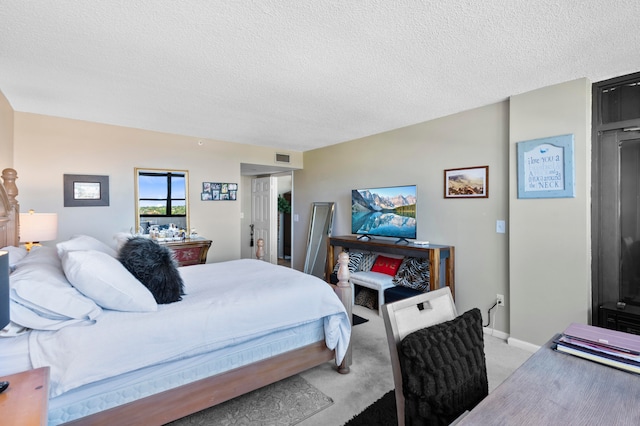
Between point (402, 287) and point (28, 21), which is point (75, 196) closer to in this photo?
point (28, 21)

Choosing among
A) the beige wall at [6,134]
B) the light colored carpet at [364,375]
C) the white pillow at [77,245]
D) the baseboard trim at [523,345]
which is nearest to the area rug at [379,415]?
the light colored carpet at [364,375]

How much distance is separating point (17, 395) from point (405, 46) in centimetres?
248

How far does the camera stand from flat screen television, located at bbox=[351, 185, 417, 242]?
12.5 feet

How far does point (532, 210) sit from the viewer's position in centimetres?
287

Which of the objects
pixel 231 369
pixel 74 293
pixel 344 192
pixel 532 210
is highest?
pixel 344 192

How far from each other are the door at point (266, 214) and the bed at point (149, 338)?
3864 millimetres

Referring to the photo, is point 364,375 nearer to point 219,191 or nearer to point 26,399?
point 26,399

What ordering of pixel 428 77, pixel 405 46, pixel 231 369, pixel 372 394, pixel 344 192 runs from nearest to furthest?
pixel 231 369 → pixel 405 46 → pixel 372 394 → pixel 428 77 → pixel 344 192

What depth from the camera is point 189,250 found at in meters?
4.08

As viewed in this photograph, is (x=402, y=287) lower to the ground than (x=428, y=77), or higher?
lower

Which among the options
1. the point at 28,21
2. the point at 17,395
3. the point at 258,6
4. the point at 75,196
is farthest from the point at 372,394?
the point at 75,196

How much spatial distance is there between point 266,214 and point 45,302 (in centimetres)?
487

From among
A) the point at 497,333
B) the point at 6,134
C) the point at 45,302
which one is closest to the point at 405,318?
the point at 45,302

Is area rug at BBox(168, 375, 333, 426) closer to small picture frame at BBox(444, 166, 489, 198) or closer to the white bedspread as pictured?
the white bedspread
